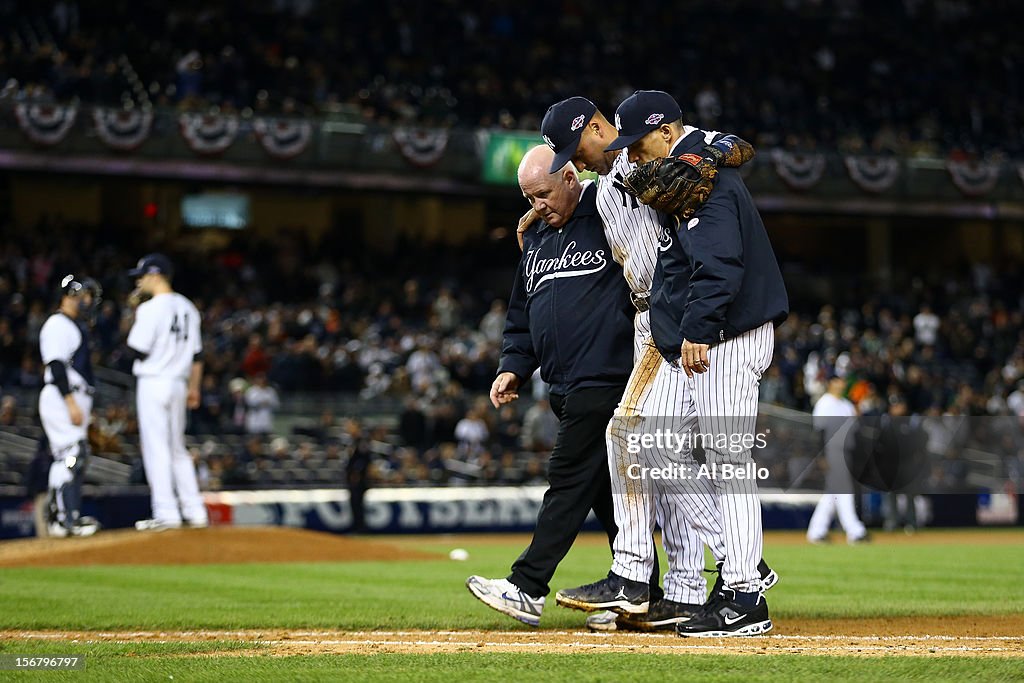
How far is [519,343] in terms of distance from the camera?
21.7 ft

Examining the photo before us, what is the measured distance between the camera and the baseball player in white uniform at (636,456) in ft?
19.4

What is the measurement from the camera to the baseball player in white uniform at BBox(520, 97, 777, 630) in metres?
5.91

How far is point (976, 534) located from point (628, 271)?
16440mm

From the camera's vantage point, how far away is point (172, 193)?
32719 mm

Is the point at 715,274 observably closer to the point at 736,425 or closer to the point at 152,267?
the point at 736,425

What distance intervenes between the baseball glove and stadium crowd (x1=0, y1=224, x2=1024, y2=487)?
45.5 feet

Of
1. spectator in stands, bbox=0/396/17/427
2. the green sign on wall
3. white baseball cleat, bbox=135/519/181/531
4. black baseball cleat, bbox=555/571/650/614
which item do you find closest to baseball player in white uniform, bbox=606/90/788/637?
black baseball cleat, bbox=555/571/650/614

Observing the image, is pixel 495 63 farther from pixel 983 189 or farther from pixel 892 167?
pixel 983 189

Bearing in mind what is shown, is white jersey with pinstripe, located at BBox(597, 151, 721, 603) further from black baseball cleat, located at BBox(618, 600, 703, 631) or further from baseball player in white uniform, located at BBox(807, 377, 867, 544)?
baseball player in white uniform, located at BBox(807, 377, 867, 544)

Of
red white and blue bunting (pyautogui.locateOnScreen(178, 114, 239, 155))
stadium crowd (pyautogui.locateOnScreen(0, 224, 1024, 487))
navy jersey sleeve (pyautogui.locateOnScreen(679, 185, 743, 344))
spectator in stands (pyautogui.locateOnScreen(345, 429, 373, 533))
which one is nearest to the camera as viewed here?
navy jersey sleeve (pyautogui.locateOnScreen(679, 185, 743, 344))

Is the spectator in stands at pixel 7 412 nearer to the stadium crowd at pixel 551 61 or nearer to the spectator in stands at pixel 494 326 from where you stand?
the stadium crowd at pixel 551 61

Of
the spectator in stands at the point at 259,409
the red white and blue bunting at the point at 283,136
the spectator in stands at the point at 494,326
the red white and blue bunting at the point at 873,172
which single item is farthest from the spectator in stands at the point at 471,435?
the red white and blue bunting at the point at 873,172

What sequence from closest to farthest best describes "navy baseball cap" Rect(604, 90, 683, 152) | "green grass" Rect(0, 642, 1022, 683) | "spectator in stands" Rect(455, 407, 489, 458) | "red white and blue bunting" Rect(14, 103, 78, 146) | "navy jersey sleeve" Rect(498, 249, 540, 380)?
"green grass" Rect(0, 642, 1022, 683)
"navy baseball cap" Rect(604, 90, 683, 152)
"navy jersey sleeve" Rect(498, 249, 540, 380)
"spectator in stands" Rect(455, 407, 489, 458)
"red white and blue bunting" Rect(14, 103, 78, 146)

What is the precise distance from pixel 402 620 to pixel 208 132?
22494 mm
